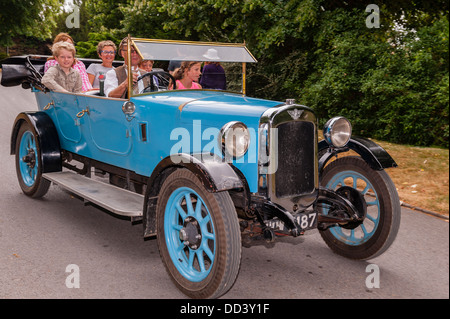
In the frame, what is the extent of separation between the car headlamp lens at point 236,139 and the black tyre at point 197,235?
0.33m

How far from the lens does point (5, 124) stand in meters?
10.6

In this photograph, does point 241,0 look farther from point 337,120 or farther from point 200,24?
point 337,120

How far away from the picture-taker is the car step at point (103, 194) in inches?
149

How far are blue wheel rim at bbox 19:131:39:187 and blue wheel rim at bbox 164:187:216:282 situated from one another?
2769 millimetres

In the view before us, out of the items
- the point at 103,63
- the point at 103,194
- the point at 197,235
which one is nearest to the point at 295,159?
the point at 197,235

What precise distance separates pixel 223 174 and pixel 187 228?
1.82 feet

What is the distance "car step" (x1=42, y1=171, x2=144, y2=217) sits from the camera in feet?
12.4

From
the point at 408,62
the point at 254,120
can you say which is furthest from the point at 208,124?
the point at 408,62

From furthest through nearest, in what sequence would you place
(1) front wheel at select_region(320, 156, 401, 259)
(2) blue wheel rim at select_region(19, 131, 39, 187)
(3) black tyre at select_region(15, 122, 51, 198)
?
(2) blue wheel rim at select_region(19, 131, 39, 187) → (3) black tyre at select_region(15, 122, 51, 198) → (1) front wheel at select_region(320, 156, 401, 259)

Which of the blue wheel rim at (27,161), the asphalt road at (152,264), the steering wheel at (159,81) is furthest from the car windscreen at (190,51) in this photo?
the blue wheel rim at (27,161)

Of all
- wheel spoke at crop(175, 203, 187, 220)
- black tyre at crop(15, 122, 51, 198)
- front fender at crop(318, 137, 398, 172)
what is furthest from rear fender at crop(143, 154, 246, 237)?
black tyre at crop(15, 122, 51, 198)

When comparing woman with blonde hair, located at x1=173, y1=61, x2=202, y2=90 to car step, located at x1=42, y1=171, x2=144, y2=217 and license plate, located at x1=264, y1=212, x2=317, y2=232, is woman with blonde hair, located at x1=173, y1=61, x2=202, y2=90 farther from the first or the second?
license plate, located at x1=264, y1=212, x2=317, y2=232

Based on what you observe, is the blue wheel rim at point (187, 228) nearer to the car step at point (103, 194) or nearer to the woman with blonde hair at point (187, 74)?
the car step at point (103, 194)

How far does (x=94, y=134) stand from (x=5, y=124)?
693 centimetres
